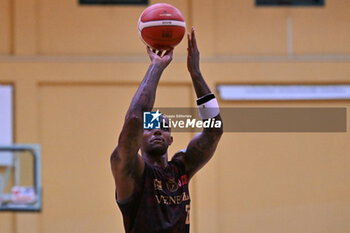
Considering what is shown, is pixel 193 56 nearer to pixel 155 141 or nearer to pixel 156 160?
pixel 155 141

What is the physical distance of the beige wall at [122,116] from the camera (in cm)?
793

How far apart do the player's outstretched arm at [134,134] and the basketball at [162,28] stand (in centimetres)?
→ 34

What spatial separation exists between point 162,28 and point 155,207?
1.20 metres

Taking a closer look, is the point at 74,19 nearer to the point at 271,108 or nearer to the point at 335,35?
the point at 271,108

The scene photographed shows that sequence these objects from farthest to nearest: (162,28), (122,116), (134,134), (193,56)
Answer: (122,116)
(162,28)
(193,56)
(134,134)

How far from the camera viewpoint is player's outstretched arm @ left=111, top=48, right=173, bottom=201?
3.38 meters

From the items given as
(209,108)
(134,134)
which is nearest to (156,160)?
(209,108)

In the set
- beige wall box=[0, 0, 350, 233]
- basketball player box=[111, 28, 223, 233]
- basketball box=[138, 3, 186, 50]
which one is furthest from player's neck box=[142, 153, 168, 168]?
beige wall box=[0, 0, 350, 233]

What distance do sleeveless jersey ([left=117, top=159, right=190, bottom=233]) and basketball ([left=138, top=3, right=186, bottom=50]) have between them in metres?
0.83

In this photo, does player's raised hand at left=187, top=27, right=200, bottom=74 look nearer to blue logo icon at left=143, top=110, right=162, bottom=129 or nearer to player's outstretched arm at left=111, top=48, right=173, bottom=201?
player's outstretched arm at left=111, top=48, right=173, bottom=201

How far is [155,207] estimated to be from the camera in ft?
12.2

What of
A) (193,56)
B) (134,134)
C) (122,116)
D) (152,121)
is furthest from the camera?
(122,116)

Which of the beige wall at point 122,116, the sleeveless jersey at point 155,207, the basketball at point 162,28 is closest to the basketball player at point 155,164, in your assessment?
the sleeveless jersey at point 155,207

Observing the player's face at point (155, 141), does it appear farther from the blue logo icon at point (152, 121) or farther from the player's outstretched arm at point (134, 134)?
the player's outstretched arm at point (134, 134)
